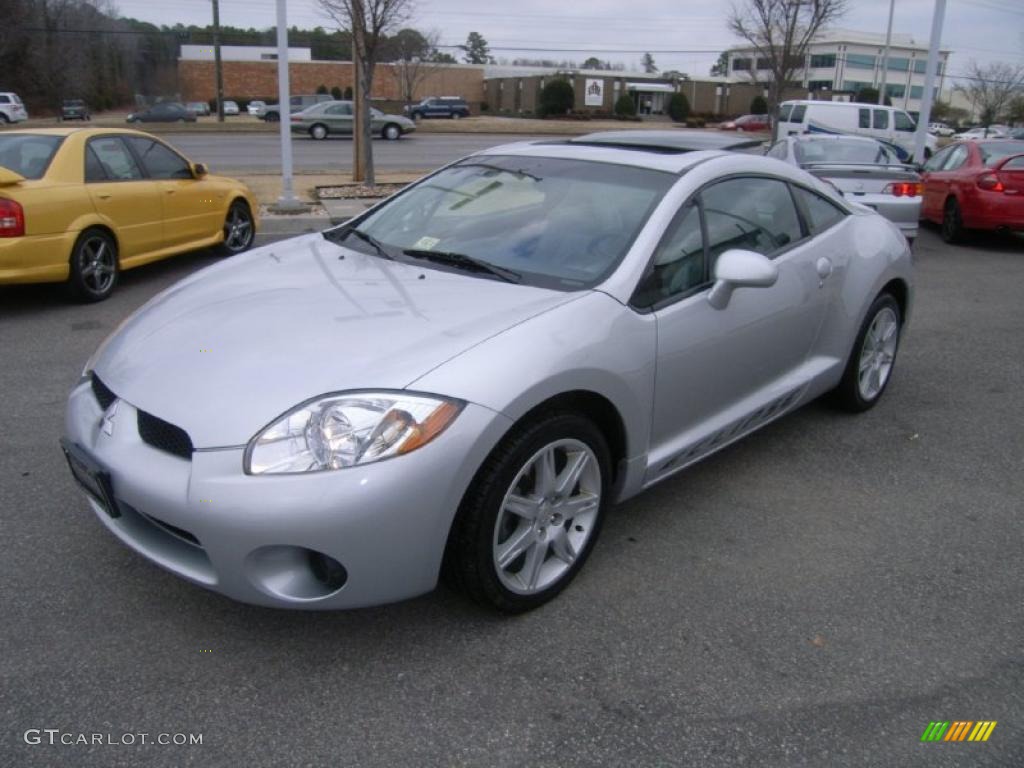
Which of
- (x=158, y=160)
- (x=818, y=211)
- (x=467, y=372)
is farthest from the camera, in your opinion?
(x=158, y=160)

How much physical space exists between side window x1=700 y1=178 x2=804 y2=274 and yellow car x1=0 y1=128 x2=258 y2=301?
17.6 feet

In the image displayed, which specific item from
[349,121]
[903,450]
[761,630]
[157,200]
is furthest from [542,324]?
[349,121]

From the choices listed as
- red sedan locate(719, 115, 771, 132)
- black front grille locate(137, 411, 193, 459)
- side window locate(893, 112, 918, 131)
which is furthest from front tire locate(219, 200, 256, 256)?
red sedan locate(719, 115, 771, 132)

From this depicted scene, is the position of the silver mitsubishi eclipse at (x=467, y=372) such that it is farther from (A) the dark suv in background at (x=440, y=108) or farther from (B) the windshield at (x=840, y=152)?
(A) the dark suv in background at (x=440, y=108)

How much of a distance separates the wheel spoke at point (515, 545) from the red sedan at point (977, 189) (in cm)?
1051

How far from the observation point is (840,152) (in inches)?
427

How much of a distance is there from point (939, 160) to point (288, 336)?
508 inches

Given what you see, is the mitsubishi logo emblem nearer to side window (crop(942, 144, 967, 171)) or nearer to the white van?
side window (crop(942, 144, 967, 171))

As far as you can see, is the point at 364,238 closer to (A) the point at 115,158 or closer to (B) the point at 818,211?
(B) the point at 818,211

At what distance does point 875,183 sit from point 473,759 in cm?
916

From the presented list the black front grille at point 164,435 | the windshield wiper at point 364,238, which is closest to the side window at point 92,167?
the windshield wiper at point 364,238

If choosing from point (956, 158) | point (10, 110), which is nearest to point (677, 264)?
point (956, 158)

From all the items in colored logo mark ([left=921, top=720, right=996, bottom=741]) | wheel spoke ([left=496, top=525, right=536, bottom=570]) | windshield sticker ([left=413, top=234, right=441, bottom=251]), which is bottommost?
colored logo mark ([left=921, top=720, right=996, bottom=741])

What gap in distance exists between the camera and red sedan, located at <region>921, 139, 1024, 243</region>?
1091cm
